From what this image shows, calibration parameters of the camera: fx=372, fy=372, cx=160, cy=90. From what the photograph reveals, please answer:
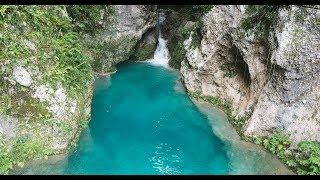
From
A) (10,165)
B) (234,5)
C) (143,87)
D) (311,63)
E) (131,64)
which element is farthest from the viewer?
(131,64)

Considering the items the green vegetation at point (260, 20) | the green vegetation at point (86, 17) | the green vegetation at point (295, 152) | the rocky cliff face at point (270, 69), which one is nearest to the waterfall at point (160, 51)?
the green vegetation at point (86, 17)

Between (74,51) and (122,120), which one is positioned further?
(122,120)

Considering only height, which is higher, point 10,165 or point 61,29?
point 61,29

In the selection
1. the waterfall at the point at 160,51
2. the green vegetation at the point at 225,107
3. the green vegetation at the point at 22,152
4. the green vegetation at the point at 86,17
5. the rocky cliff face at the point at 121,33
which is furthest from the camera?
the waterfall at the point at 160,51

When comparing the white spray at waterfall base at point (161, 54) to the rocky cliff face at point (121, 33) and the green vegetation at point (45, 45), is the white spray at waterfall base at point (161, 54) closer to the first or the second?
the rocky cliff face at point (121, 33)

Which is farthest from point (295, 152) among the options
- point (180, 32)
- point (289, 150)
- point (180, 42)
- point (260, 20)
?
point (180, 32)

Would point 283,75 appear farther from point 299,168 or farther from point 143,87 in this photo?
point 143,87
